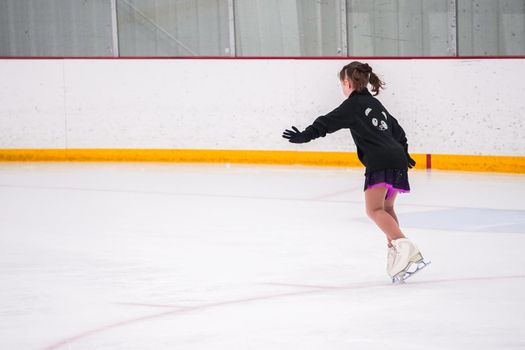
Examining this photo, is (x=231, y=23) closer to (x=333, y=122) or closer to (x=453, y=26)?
(x=453, y=26)

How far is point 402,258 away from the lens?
4.68 meters

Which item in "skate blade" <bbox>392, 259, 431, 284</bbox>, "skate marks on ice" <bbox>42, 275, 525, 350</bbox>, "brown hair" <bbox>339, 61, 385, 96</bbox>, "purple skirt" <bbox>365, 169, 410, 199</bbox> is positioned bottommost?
"skate marks on ice" <bbox>42, 275, 525, 350</bbox>

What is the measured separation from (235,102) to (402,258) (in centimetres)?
561

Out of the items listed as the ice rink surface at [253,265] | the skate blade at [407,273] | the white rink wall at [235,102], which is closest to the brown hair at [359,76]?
the skate blade at [407,273]

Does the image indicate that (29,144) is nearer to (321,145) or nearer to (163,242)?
(321,145)

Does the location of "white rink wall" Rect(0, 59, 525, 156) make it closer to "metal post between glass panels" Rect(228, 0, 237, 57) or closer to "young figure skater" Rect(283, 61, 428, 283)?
"metal post between glass panels" Rect(228, 0, 237, 57)

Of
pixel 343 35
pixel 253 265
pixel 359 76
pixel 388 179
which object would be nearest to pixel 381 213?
pixel 388 179

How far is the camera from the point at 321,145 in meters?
9.84

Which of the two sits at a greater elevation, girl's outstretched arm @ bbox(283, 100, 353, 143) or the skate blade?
girl's outstretched arm @ bbox(283, 100, 353, 143)

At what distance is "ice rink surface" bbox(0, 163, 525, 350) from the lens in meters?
3.93

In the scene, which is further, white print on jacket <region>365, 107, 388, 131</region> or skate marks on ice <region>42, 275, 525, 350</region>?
white print on jacket <region>365, 107, 388, 131</region>

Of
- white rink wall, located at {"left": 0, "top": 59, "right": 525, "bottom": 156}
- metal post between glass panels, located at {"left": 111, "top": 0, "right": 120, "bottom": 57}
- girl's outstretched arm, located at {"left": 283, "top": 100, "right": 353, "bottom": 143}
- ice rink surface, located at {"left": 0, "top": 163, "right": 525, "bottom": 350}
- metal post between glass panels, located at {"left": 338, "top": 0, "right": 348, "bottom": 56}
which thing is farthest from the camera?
metal post between glass panels, located at {"left": 111, "top": 0, "right": 120, "bottom": 57}

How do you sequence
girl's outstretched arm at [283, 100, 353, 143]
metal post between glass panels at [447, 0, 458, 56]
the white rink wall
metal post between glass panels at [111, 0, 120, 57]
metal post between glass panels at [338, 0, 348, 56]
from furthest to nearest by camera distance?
metal post between glass panels at [111, 0, 120, 57], metal post between glass panels at [338, 0, 348, 56], metal post between glass panels at [447, 0, 458, 56], the white rink wall, girl's outstretched arm at [283, 100, 353, 143]

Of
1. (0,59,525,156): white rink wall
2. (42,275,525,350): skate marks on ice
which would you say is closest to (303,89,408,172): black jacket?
(42,275,525,350): skate marks on ice
